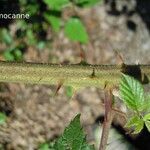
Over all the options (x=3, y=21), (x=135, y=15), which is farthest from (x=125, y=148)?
(x=135, y=15)

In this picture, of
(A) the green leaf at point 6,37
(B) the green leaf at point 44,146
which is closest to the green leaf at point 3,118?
(B) the green leaf at point 44,146

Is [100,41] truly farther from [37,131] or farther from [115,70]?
[115,70]

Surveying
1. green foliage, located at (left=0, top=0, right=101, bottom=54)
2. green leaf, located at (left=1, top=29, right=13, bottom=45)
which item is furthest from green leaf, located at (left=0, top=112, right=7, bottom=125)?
green leaf, located at (left=1, top=29, right=13, bottom=45)

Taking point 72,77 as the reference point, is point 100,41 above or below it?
above

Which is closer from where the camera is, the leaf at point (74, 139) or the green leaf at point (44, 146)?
the leaf at point (74, 139)

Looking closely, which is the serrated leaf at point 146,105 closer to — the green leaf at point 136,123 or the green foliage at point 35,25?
the green leaf at point 136,123

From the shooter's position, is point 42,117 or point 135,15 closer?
point 42,117
